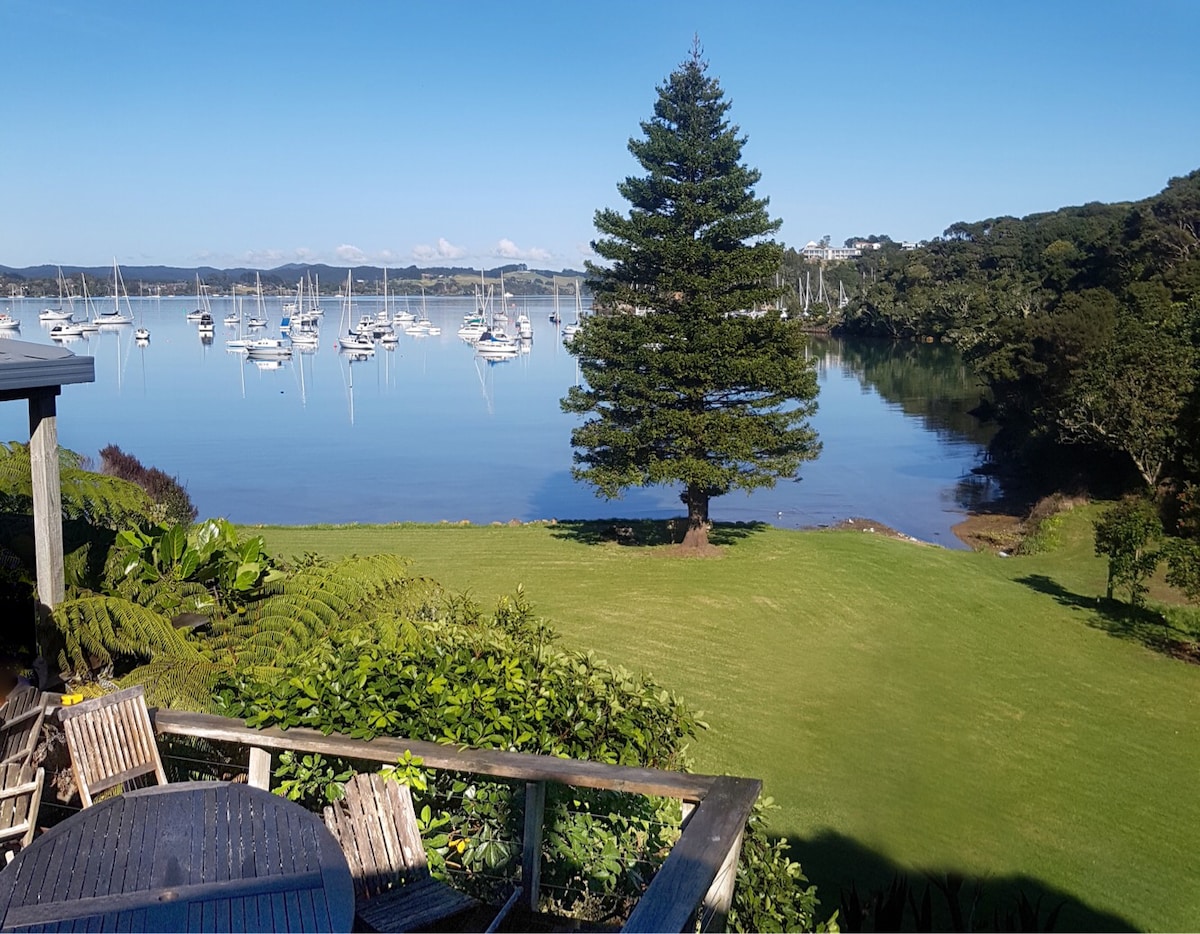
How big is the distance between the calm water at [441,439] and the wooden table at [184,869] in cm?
2422

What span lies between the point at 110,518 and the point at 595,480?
9.51 m

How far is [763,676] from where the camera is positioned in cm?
1208

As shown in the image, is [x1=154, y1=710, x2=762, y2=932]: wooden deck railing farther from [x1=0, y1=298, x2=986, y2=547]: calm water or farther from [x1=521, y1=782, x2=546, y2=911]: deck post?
[x1=0, y1=298, x2=986, y2=547]: calm water

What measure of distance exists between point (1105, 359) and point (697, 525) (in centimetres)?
1450

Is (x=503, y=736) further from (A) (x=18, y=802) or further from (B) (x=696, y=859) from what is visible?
(A) (x=18, y=802)

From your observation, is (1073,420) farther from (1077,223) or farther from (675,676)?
(1077,223)

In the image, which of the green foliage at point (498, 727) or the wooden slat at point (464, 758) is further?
the green foliage at point (498, 727)

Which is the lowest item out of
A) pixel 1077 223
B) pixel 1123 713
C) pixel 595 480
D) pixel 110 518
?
pixel 1123 713

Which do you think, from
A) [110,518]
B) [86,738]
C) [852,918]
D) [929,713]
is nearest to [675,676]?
[929,713]

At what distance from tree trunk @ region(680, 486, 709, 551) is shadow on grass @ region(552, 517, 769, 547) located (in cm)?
86

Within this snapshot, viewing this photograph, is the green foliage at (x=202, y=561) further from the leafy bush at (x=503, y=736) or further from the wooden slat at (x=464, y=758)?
the wooden slat at (x=464, y=758)

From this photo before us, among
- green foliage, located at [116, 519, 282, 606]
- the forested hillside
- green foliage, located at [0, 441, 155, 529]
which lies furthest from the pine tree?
green foliage, located at [116, 519, 282, 606]

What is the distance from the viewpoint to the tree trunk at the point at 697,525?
17984mm

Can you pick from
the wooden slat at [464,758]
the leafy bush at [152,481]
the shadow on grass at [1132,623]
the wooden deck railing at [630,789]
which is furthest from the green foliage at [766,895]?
the leafy bush at [152,481]
